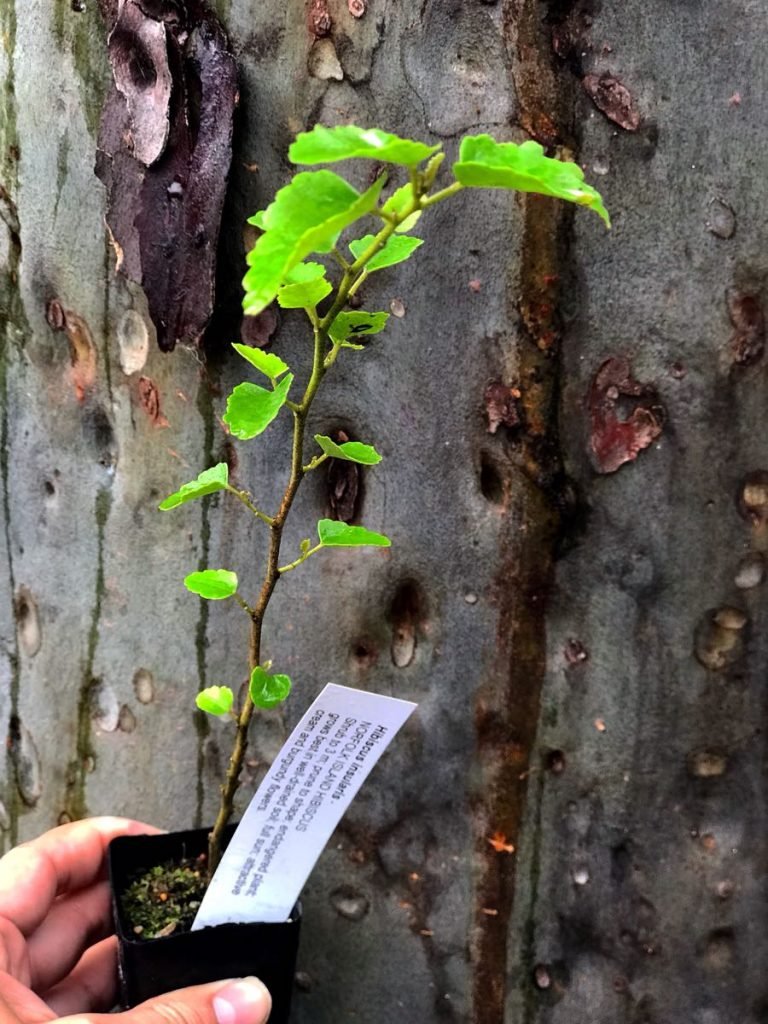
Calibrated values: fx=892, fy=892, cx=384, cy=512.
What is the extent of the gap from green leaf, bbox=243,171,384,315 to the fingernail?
59 centimetres

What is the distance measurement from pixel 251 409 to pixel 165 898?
486mm

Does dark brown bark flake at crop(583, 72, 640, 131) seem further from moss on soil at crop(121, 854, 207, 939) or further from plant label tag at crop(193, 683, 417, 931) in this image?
moss on soil at crop(121, 854, 207, 939)

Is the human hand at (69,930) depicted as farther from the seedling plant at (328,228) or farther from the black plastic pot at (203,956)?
the seedling plant at (328,228)

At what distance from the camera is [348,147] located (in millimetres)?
419

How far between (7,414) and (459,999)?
0.76 metres

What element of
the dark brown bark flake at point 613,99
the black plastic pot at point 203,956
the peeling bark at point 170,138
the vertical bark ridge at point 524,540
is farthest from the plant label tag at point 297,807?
the dark brown bark flake at point 613,99

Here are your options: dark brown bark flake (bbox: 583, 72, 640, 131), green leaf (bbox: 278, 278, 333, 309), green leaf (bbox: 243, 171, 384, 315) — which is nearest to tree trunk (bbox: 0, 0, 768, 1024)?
dark brown bark flake (bbox: 583, 72, 640, 131)

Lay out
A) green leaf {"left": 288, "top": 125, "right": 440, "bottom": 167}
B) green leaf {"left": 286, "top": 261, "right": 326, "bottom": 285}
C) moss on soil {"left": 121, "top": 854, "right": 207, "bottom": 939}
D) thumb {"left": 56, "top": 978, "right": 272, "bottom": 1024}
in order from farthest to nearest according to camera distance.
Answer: moss on soil {"left": 121, "top": 854, "right": 207, "bottom": 939} → thumb {"left": 56, "top": 978, "right": 272, "bottom": 1024} → green leaf {"left": 286, "top": 261, "right": 326, "bottom": 285} → green leaf {"left": 288, "top": 125, "right": 440, "bottom": 167}

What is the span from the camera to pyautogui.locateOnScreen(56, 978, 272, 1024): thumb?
0.68 m

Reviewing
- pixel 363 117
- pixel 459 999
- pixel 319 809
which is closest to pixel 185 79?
pixel 363 117

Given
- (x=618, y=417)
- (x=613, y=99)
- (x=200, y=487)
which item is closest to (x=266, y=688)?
(x=200, y=487)

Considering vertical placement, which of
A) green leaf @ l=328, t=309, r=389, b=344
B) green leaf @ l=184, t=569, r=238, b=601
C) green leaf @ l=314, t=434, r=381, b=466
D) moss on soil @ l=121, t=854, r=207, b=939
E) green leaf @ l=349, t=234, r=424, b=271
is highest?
green leaf @ l=349, t=234, r=424, b=271

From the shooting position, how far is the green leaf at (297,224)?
0.42 meters

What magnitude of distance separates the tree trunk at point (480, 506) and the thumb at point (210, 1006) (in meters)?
0.17
